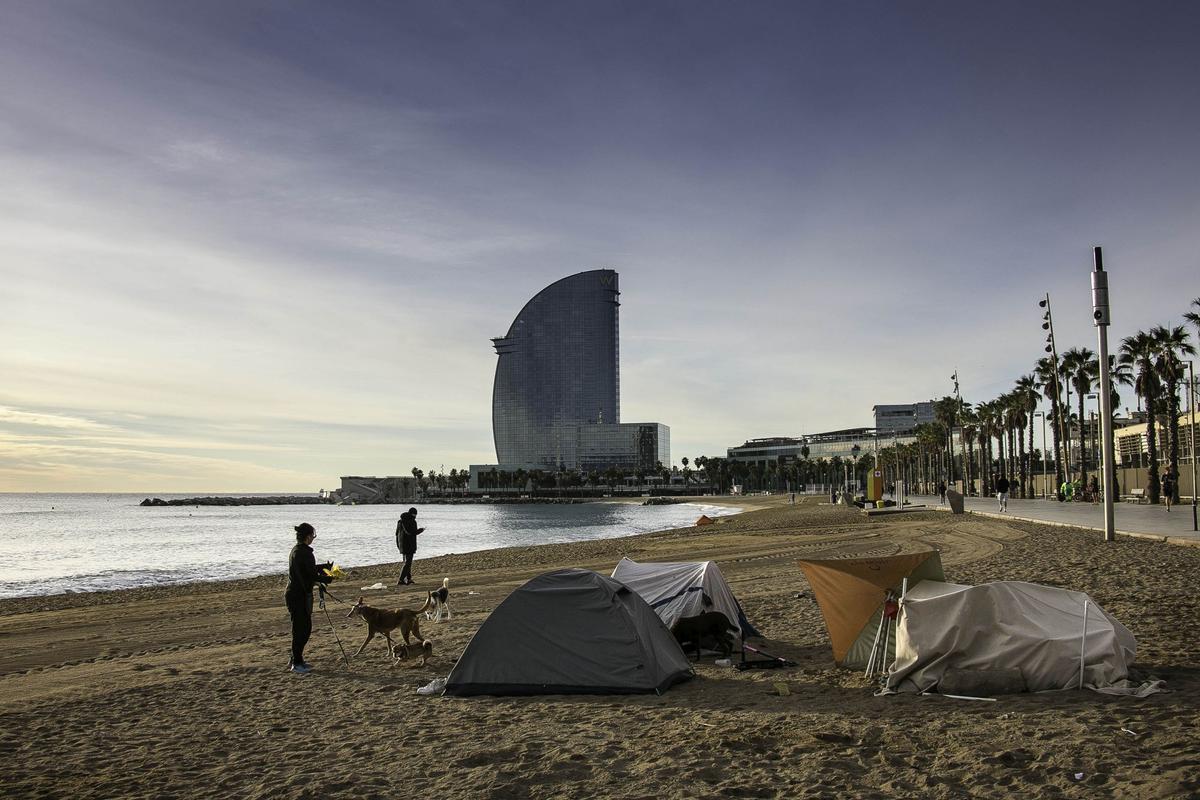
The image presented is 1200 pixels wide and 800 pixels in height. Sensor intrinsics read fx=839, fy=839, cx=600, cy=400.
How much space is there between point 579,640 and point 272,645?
20.5 feet

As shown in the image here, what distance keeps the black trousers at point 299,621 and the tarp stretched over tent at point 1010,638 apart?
7150 mm

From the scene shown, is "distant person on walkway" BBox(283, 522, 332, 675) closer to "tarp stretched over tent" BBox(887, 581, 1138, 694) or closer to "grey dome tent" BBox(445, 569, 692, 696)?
"grey dome tent" BBox(445, 569, 692, 696)

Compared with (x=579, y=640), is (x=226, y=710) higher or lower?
lower

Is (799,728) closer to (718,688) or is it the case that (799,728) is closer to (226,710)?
(718,688)

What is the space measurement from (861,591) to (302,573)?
693 centimetres

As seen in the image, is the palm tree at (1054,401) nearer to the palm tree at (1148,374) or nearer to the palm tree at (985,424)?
the palm tree at (1148,374)

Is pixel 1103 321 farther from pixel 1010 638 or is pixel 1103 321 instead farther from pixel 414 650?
pixel 414 650

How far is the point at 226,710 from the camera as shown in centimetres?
928

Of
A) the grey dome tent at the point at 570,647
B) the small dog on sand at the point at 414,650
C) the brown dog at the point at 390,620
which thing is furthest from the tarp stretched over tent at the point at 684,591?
the brown dog at the point at 390,620

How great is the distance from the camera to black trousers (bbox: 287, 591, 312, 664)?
35.2 ft

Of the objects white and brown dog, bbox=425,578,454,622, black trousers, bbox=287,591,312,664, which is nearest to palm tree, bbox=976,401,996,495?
white and brown dog, bbox=425,578,454,622

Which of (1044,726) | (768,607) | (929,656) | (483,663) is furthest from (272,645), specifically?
(1044,726)

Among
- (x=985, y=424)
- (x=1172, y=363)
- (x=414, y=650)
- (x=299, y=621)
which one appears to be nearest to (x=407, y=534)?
(x=414, y=650)

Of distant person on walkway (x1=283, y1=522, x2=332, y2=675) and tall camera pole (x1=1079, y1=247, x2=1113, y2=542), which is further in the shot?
tall camera pole (x1=1079, y1=247, x2=1113, y2=542)
